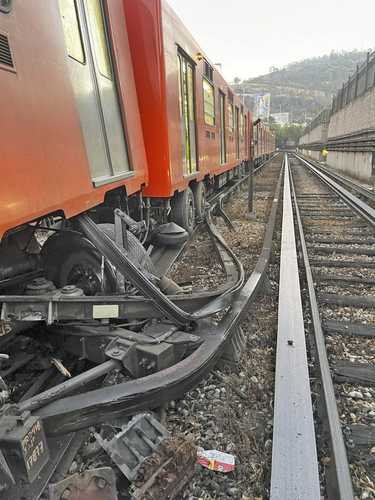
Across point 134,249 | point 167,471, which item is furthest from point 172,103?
point 167,471

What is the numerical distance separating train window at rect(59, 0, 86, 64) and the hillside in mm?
146001

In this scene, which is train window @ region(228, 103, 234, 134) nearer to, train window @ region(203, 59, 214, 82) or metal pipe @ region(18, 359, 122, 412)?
train window @ region(203, 59, 214, 82)

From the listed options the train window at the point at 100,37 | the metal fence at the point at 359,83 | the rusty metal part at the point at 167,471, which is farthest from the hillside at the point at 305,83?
the rusty metal part at the point at 167,471

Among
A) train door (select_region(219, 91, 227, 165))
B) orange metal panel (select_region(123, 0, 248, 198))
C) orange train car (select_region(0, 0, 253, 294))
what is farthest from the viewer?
train door (select_region(219, 91, 227, 165))

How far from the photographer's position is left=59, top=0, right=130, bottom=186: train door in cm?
308

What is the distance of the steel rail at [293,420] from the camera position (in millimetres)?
1952

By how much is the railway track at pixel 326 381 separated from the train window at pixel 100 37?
2910 millimetres

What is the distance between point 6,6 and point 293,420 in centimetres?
294

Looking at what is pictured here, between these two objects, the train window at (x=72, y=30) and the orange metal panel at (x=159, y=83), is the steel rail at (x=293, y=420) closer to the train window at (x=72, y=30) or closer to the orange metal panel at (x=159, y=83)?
the orange metal panel at (x=159, y=83)

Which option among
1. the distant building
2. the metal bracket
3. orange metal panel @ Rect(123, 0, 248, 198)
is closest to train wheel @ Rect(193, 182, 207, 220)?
orange metal panel @ Rect(123, 0, 248, 198)

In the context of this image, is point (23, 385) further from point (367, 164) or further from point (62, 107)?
point (367, 164)

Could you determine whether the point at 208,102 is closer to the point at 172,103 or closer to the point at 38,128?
the point at 172,103

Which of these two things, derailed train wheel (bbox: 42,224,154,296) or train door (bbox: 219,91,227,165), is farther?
train door (bbox: 219,91,227,165)

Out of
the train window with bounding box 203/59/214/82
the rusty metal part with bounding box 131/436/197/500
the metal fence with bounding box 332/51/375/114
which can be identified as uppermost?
the metal fence with bounding box 332/51/375/114
